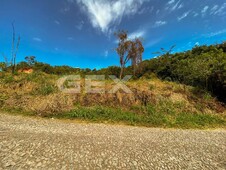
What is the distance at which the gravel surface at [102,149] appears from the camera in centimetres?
334

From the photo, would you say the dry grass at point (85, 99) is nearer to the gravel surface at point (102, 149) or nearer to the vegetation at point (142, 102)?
the vegetation at point (142, 102)

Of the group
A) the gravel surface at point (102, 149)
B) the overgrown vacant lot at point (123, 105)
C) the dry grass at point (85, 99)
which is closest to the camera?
the gravel surface at point (102, 149)

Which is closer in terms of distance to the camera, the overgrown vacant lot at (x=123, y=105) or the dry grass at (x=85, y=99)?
the overgrown vacant lot at (x=123, y=105)

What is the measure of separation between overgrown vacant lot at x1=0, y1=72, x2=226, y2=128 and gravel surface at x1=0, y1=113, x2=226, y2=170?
167 cm

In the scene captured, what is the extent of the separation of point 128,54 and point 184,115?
11.9 meters

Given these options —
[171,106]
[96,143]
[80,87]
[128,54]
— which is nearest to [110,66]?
[128,54]

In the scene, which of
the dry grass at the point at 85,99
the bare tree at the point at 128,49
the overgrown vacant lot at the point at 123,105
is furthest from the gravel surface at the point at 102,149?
the bare tree at the point at 128,49

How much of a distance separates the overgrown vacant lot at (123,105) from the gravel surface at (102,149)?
5.46ft

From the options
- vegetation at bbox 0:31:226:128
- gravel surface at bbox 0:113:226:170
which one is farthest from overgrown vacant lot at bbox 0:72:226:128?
gravel surface at bbox 0:113:226:170

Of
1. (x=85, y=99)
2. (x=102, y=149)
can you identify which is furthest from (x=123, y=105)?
(x=102, y=149)

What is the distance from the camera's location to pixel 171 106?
8875 mm

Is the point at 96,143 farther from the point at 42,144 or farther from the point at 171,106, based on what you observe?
the point at 171,106

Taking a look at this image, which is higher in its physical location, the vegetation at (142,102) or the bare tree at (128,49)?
the bare tree at (128,49)

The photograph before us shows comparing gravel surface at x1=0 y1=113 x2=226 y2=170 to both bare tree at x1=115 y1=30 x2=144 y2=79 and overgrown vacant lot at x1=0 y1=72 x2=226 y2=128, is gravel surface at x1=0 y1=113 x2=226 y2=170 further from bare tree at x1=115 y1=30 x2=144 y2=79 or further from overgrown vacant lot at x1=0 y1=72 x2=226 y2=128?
bare tree at x1=115 y1=30 x2=144 y2=79
